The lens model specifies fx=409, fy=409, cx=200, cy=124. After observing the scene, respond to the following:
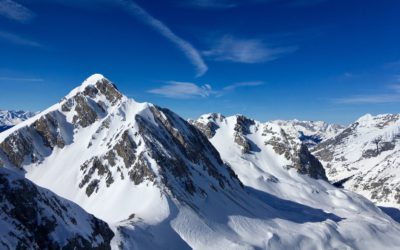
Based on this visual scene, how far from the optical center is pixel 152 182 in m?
123

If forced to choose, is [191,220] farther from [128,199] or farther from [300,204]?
[300,204]

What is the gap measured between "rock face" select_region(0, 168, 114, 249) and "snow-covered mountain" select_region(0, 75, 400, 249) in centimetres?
2907

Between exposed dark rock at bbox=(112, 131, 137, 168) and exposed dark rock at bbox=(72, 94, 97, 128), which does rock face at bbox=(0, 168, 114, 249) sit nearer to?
exposed dark rock at bbox=(112, 131, 137, 168)

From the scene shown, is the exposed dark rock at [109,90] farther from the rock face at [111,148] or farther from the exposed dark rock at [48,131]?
the exposed dark rock at [48,131]

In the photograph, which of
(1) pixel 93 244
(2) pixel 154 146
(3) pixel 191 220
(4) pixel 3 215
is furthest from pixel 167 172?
(4) pixel 3 215

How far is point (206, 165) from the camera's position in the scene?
162125 millimetres

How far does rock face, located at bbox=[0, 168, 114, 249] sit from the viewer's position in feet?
133

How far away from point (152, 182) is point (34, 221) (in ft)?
258

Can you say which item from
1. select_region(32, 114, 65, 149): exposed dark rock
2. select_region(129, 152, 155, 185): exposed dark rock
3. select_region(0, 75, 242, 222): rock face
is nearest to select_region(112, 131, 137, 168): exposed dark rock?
select_region(0, 75, 242, 222): rock face

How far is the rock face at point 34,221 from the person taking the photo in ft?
133

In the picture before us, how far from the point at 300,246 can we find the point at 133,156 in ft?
196

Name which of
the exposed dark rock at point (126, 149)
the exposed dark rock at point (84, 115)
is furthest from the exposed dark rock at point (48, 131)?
the exposed dark rock at point (126, 149)

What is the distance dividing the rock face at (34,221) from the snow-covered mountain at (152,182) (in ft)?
95.4

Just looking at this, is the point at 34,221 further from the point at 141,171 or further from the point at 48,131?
the point at 48,131
